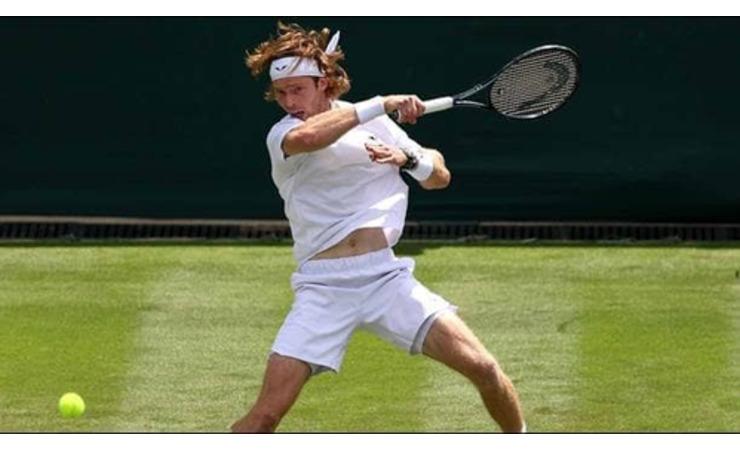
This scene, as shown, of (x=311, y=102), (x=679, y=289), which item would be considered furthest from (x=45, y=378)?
(x=679, y=289)

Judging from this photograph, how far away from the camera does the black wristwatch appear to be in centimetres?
782

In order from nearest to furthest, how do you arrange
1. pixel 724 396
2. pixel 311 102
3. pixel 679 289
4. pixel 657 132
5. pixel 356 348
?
pixel 311 102 < pixel 724 396 < pixel 356 348 < pixel 679 289 < pixel 657 132

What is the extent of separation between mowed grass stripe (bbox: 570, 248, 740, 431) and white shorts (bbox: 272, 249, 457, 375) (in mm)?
1240

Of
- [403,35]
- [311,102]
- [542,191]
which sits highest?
[311,102]

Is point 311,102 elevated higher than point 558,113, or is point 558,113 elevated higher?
point 311,102

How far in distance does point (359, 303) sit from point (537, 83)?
47.4 inches

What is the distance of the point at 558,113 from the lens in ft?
41.5

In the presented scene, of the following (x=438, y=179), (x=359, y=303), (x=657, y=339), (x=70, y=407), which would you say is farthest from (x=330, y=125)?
(x=657, y=339)

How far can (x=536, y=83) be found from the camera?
27.8 ft

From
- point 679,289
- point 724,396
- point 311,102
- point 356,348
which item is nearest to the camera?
point 311,102

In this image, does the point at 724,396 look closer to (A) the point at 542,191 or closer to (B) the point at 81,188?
(A) the point at 542,191

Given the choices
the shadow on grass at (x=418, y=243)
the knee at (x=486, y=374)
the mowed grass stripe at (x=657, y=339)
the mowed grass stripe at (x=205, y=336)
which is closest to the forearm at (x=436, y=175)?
the knee at (x=486, y=374)

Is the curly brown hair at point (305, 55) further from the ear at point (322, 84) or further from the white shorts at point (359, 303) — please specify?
the white shorts at point (359, 303)

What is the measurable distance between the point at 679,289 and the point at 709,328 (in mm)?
912
